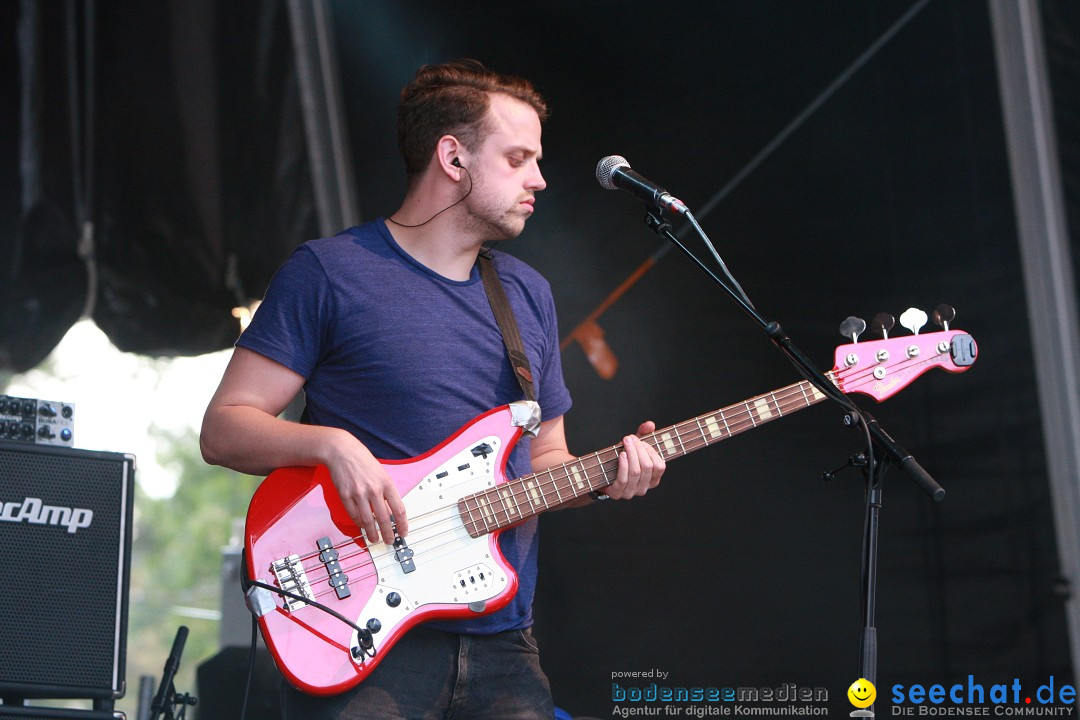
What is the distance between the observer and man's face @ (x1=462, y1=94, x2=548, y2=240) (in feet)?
8.53

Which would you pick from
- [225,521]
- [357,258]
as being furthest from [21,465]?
[225,521]

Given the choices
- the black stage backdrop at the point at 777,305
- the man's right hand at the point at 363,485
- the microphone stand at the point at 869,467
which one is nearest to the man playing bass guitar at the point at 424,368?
the man's right hand at the point at 363,485

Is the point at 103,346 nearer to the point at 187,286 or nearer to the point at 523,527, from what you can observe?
the point at 187,286

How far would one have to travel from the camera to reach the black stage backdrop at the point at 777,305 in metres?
3.54

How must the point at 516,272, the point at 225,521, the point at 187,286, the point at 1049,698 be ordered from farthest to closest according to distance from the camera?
1. the point at 225,521
2. the point at 187,286
3. the point at 1049,698
4. the point at 516,272

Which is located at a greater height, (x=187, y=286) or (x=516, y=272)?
(x=187, y=286)

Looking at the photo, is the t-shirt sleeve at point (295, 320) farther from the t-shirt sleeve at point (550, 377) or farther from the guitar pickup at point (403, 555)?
the t-shirt sleeve at point (550, 377)

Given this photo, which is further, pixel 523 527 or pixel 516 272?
pixel 516 272

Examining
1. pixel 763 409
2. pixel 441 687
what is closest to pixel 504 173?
pixel 763 409

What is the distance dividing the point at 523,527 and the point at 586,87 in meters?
2.06

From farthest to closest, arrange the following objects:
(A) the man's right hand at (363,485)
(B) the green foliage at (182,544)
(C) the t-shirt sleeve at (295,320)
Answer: (B) the green foliage at (182,544), (C) the t-shirt sleeve at (295,320), (A) the man's right hand at (363,485)

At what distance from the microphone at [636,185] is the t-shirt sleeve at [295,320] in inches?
27.2

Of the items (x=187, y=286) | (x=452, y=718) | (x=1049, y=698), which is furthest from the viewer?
(x=187, y=286)

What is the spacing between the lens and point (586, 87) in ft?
12.9
